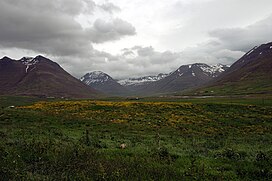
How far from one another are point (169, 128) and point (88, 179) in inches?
970

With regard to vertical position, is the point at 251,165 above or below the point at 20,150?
below

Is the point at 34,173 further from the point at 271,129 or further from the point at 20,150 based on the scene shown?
the point at 271,129

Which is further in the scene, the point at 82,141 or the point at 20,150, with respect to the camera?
the point at 82,141

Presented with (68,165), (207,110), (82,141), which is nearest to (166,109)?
(207,110)

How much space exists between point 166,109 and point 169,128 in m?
16.9

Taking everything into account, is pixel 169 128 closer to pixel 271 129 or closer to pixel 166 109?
pixel 271 129

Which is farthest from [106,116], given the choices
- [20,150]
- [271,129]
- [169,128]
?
[20,150]

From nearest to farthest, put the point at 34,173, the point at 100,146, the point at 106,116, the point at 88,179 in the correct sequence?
the point at 88,179 → the point at 34,173 → the point at 100,146 → the point at 106,116

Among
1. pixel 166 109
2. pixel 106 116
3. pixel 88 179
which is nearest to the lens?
pixel 88 179

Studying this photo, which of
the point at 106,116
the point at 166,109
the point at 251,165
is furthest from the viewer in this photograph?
the point at 166,109

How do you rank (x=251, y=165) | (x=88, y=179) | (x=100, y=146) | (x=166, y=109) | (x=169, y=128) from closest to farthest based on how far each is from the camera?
(x=88, y=179), (x=251, y=165), (x=100, y=146), (x=169, y=128), (x=166, y=109)

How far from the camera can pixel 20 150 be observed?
13.4 m

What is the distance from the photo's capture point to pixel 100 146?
17.5 m

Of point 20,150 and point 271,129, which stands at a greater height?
point 20,150
